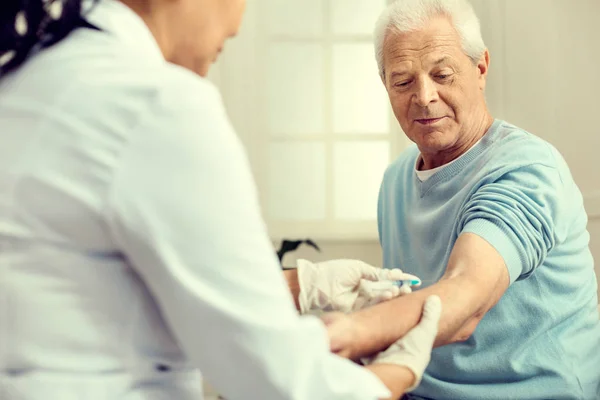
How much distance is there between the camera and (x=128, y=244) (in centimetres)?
71

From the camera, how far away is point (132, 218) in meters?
0.69

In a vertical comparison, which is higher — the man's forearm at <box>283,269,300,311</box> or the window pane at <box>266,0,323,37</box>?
the window pane at <box>266,0,323,37</box>

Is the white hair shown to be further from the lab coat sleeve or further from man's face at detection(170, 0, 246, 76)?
the lab coat sleeve

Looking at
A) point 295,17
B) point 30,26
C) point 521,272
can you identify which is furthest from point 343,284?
point 295,17

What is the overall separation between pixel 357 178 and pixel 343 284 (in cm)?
258

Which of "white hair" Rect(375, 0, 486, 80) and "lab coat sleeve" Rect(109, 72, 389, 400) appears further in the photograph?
"white hair" Rect(375, 0, 486, 80)

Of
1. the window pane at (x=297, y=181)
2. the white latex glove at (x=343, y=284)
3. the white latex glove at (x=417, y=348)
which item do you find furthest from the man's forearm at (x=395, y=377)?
the window pane at (x=297, y=181)

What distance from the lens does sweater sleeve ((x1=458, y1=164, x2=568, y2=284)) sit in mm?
1354

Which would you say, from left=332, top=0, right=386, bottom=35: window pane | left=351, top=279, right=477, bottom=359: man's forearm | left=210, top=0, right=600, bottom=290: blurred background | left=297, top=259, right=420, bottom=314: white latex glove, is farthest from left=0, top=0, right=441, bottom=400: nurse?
left=332, top=0, right=386, bottom=35: window pane

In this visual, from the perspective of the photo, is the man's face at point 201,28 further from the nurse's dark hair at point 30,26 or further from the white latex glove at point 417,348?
the white latex glove at point 417,348

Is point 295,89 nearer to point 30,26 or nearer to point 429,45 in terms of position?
point 429,45

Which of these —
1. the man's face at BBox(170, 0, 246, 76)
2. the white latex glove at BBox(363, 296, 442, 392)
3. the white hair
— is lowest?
the white latex glove at BBox(363, 296, 442, 392)

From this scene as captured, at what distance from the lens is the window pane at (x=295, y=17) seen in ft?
12.6

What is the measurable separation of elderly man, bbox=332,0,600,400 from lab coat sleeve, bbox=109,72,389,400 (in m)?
0.42
